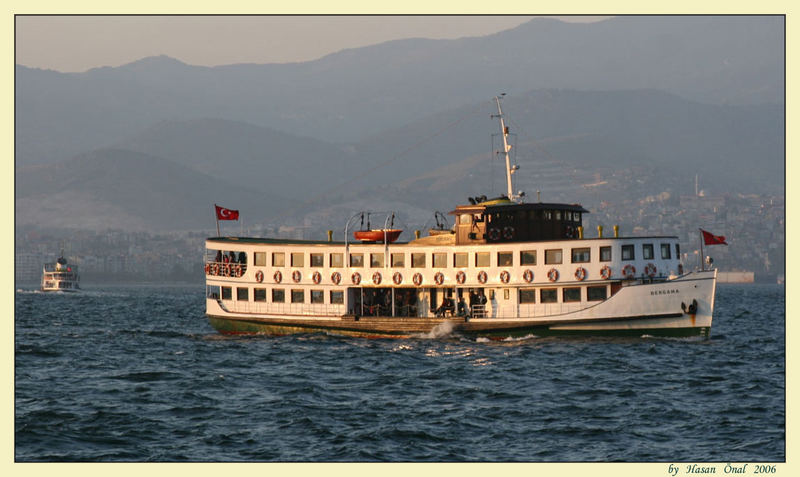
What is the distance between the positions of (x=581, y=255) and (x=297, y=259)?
1530cm

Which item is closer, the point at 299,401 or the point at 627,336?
the point at 299,401

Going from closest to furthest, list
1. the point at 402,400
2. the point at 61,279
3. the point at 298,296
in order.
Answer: the point at 402,400 → the point at 298,296 → the point at 61,279

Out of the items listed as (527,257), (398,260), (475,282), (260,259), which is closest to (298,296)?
(260,259)

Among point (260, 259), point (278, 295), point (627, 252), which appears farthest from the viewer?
point (260, 259)

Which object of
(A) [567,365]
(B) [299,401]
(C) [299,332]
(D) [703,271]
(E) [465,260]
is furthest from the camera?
(C) [299,332]

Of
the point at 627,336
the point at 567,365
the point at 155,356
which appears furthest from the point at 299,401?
the point at 627,336

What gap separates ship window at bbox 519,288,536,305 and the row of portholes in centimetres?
69

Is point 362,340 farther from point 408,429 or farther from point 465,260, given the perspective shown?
point 408,429

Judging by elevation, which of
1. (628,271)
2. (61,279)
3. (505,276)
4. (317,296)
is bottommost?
(317,296)

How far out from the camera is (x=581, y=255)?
5128 cm

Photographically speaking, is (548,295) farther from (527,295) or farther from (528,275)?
(528,275)

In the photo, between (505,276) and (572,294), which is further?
(505,276)

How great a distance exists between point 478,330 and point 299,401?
59.1ft

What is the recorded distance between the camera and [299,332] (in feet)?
190
